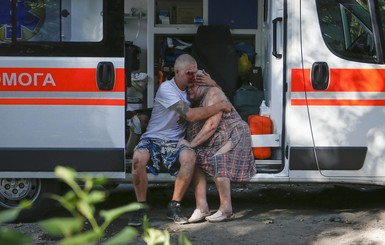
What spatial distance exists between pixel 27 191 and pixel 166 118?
1267 millimetres

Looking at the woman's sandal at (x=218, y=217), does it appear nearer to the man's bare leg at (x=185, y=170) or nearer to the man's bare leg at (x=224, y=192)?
the man's bare leg at (x=224, y=192)

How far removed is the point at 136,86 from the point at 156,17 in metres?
0.80

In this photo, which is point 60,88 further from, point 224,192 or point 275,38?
point 275,38

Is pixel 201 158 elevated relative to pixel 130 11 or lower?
lower

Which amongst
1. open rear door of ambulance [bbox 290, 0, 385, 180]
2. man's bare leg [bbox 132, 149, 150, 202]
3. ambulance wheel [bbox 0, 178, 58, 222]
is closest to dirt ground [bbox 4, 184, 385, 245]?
ambulance wheel [bbox 0, 178, 58, 222]

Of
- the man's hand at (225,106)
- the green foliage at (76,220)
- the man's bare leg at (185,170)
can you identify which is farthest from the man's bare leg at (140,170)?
the green foliage at (76,220)

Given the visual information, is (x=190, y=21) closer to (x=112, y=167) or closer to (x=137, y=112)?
(x=137, y=112)

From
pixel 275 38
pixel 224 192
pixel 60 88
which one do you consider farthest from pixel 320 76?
pixel 60 88

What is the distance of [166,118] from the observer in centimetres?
624

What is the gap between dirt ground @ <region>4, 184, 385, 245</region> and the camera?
5566 millimetres

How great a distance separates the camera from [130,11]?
766cm

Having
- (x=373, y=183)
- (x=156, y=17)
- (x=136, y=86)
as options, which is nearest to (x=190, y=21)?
(x=156, y=17)

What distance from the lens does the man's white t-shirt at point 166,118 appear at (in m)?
6.18

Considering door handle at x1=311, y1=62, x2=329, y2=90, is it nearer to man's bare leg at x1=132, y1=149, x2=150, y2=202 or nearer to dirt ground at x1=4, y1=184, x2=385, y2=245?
dirt ground at x1=4, y1=184, x2=385, y2=245
